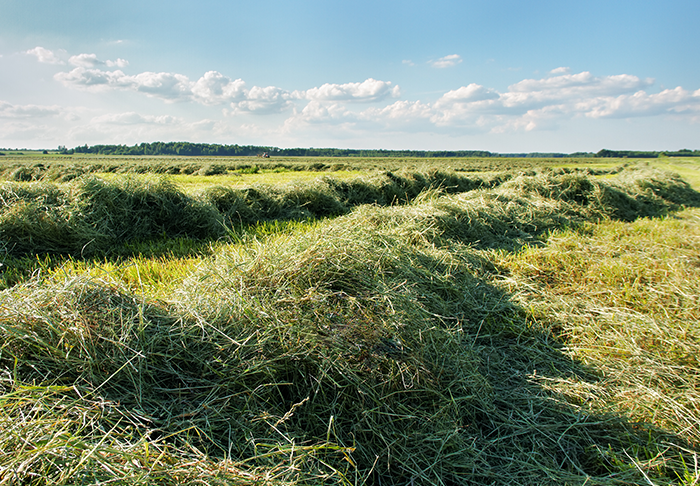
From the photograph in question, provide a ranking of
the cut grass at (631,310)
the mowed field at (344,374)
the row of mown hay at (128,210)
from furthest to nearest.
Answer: the row of mown hay at (128,210)
the cut grass at (631,310)
the mowed field at (344,374)

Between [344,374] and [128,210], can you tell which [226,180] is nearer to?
[128,210]

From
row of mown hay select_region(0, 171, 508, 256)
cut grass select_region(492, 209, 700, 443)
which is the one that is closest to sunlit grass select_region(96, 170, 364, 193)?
row of mown hay select_region(0, 171, 508, 256)

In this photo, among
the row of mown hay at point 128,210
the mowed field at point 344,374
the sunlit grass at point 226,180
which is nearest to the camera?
the mowed field at point 344,374

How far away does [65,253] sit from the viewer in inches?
173

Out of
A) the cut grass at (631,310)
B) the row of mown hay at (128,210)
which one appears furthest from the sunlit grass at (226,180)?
the cut grass at (631,310)

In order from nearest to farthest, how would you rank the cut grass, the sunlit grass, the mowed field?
the mowed field → the cut grass → the sunlit grass

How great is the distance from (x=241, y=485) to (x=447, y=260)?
2854 mm

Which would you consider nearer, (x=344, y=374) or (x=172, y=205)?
(x=344, y=374)

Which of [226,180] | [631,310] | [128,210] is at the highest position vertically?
[226,180]

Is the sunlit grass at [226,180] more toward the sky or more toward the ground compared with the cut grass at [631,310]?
more toward the sky

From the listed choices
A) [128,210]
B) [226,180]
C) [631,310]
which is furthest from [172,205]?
[226,180]

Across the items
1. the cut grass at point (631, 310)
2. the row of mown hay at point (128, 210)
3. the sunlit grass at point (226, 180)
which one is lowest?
the cut grass at point (631, 310)

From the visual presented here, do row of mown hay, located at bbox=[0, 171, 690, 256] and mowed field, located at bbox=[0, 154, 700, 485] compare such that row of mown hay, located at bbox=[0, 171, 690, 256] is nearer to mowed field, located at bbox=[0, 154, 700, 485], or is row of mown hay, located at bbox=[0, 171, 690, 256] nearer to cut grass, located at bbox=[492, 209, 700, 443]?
mowed field, located at bbox=[0, 154, 700, 485]

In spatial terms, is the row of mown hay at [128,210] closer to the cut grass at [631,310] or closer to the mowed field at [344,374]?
the mowed field at [344,374]
